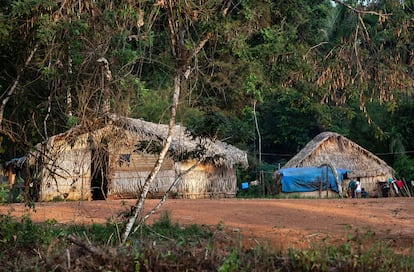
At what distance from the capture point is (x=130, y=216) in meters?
8.69

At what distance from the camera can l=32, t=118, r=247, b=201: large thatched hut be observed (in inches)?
338

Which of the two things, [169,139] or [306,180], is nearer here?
[169,139]

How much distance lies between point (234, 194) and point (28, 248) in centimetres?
1708

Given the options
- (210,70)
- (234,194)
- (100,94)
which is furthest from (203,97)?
(234,194)

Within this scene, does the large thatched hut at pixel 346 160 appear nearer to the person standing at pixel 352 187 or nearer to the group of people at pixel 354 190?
the group of people at pixel 354 190

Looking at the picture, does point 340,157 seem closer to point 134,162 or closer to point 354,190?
point 354,190

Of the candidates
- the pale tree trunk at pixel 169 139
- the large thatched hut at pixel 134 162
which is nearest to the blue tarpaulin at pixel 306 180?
the large thatched hut at pixel 134 162

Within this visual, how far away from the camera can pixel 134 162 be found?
11859 millimetres

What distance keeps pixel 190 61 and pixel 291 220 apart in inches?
179

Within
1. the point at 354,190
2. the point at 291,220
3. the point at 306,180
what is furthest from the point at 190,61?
the point at 306,180

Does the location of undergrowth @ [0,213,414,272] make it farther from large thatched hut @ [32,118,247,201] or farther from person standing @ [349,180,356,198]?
person standing @ [349,180,356,198]

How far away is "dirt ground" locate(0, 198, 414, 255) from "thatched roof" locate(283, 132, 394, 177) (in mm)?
12964

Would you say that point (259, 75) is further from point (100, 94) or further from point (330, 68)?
point (100, 94)

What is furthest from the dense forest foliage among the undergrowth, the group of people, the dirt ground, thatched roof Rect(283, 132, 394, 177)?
thatched roof Rect(283, 132, 394, 177)
